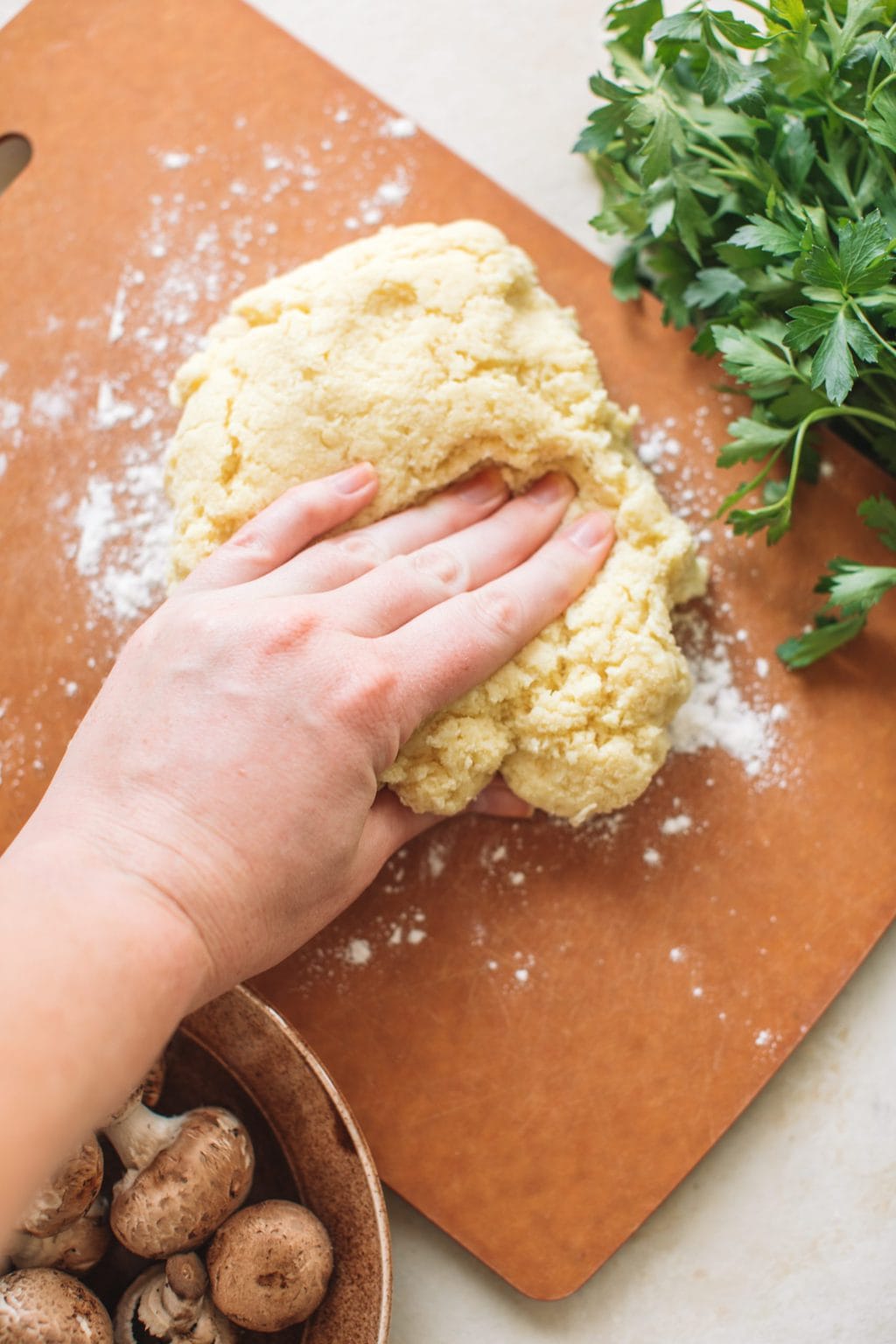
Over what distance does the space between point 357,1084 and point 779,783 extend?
91 cm

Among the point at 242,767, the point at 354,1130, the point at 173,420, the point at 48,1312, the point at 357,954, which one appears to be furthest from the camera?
the point at 173,420

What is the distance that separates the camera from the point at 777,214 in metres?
1.64

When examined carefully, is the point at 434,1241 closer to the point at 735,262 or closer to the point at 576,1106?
the point at 576,1106

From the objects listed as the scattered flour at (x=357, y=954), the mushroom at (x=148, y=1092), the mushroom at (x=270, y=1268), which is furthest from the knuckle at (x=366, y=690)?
the mushroom at (x=270, y=1268)

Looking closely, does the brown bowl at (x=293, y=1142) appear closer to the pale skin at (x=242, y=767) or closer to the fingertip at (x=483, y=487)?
the pale skin at (x=242, y=767)

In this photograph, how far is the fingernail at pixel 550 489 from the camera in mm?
1773

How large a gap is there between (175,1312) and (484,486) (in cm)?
138

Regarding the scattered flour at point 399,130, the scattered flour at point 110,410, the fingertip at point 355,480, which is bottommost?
the fingertip at point 355,480

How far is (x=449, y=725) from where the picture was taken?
162cm

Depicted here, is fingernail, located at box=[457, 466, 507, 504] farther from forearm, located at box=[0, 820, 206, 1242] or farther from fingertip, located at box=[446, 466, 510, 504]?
forearm, located at box=[0, 820, 206, 1242]

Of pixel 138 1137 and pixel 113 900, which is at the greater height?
pixel 113 900

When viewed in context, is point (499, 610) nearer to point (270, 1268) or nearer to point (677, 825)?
point (677, 825)

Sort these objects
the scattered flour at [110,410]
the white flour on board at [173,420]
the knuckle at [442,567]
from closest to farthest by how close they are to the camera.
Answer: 1. the knuckle at [442,567]
2. the white flour on board at [173,420]
3. the scattered flour at [110,410]

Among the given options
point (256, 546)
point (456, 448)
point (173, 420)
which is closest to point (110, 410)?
point (173, 420)
